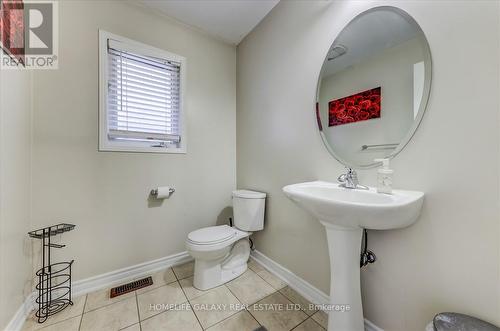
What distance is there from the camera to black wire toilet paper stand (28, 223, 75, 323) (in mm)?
1239

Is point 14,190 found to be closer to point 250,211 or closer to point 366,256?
point 250,211

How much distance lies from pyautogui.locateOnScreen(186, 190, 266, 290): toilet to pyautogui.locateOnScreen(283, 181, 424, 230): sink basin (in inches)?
30.8

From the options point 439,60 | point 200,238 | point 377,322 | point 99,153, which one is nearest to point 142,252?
point 200,238

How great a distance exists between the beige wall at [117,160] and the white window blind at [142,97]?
114 mm

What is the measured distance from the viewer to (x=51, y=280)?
1339 millimetres

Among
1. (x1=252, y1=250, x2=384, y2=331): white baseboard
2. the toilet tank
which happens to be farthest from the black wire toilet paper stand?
(x1=252, y1=250, x2=384, y2=331): white baseboard

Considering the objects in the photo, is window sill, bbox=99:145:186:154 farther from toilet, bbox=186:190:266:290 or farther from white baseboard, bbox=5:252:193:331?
white baseboard, bbox=5:252:193:331

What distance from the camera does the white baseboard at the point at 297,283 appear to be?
4.20 ft

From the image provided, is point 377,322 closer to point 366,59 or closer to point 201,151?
point 366,59

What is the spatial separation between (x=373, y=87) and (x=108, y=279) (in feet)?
7.58

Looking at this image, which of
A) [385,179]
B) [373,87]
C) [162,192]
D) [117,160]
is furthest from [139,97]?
[385,179]

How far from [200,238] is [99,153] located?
40.6 inches

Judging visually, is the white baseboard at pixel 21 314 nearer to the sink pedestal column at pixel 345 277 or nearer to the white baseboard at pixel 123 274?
the white baseboard at pixel 123 274

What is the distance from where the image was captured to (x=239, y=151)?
216 cm
